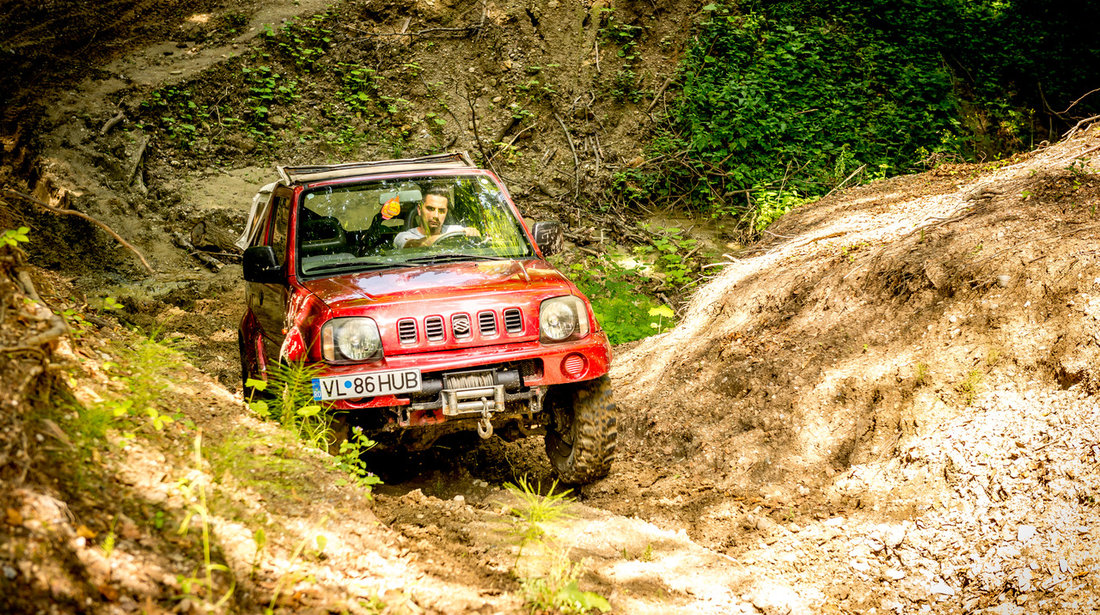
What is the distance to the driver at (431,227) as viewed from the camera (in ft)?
16.6

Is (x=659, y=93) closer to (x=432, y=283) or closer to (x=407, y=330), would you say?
(x=432, y=283)

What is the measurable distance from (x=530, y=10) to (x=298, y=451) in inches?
484

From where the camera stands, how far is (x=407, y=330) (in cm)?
411

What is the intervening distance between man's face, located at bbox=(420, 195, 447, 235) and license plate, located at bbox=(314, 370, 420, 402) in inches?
55.3

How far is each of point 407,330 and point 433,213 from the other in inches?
52.9

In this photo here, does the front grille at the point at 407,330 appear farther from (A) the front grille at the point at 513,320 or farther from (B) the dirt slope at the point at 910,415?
(B) the dirt slope at the point at 910,415

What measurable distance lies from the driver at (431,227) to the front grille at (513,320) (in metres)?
1.03

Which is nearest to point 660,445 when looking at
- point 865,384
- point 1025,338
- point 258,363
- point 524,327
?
point 865,384

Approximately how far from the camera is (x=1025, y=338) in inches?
174

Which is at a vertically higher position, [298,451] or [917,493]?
[298,451]

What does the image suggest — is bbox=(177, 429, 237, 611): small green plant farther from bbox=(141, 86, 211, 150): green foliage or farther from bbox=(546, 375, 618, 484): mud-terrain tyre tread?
bbox=(141, 86, 211, 150): green foliage

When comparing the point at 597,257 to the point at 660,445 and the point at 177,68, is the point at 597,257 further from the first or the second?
the point at 177,68

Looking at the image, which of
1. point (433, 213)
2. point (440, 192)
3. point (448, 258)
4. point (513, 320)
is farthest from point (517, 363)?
point (440, 192)

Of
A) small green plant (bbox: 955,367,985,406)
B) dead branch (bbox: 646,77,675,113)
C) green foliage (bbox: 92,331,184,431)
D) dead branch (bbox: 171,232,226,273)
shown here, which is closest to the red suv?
green foliage (bbox: 92,331,184,431)
